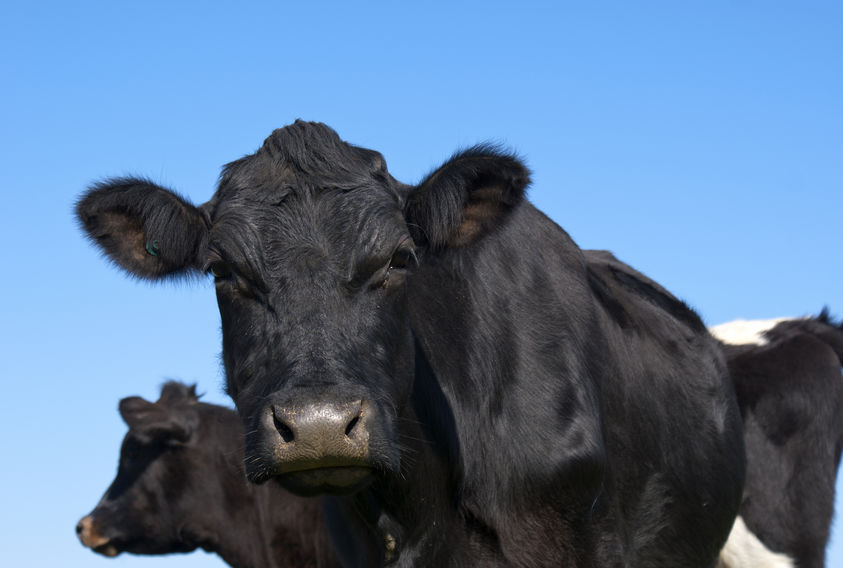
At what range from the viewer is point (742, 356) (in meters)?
10.8

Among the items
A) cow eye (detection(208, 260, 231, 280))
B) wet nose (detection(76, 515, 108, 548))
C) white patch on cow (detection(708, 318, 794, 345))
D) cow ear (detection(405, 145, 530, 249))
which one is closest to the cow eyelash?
cow ear (detection(405, 145, 530, 249))

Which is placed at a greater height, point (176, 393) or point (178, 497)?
point (176, 393)

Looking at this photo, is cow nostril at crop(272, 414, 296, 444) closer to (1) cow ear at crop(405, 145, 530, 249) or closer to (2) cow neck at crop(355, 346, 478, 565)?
(2) cow neck at crop(355, 346, 478, 565)

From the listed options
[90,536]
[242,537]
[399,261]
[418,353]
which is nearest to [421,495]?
[418,353]

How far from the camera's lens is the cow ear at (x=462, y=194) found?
5746 millimetres

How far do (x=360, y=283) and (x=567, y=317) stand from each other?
1682mm

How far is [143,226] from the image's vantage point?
5.97 metres

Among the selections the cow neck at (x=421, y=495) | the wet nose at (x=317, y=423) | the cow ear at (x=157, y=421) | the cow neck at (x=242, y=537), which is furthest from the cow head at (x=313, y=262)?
the cow ear at (x=157, y=421)

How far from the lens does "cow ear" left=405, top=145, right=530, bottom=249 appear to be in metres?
5.75

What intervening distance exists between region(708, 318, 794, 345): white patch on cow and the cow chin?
278 inches

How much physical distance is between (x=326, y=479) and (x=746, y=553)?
20.5ft

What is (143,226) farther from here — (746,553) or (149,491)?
(149,491)

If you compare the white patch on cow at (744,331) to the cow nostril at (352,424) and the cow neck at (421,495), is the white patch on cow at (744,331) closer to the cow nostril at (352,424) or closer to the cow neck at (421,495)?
Answer: the cow neck at (421,495)

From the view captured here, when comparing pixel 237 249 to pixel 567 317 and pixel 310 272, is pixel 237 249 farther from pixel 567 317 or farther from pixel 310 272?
pixel 567 317
